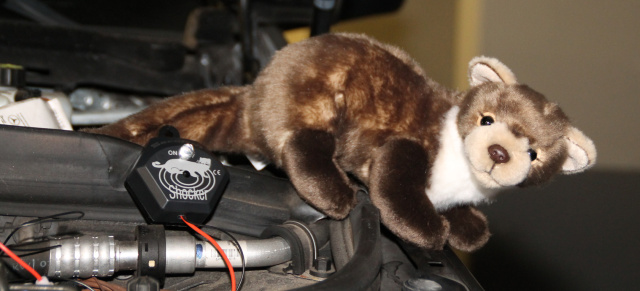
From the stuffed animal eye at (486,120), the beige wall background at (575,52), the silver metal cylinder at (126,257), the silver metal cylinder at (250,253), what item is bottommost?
the beige wall background at (575,52)

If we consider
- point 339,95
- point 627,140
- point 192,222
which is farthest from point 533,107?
point 627,140

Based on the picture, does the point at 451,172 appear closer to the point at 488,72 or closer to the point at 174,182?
the point at 488,72

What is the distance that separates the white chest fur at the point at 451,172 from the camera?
1.94ft

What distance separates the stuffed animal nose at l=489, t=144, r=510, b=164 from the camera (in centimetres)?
53

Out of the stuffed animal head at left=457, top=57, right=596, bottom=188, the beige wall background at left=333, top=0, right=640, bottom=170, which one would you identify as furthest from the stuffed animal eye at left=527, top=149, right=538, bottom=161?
the beige wall background at left=333, top=0, right=640, bottom=170

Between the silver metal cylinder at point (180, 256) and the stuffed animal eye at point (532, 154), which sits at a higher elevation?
the stuffed animal eye at point (532, 154)

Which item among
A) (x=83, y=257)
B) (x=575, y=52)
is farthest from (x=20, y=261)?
(x=575, y=52)

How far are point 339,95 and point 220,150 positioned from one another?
0.16 m

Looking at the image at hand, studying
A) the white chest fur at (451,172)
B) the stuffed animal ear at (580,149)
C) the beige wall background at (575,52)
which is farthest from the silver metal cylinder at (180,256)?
the beige wall background at (575,52)

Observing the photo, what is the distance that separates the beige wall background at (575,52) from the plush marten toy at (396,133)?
1.41 metres

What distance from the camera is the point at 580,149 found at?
1.88ft

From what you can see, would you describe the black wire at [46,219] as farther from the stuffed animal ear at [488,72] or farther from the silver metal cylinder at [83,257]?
the stuffed animal ear at [488,72]

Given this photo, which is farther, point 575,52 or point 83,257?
point 575,52

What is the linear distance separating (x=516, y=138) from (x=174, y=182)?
305 millimetres
